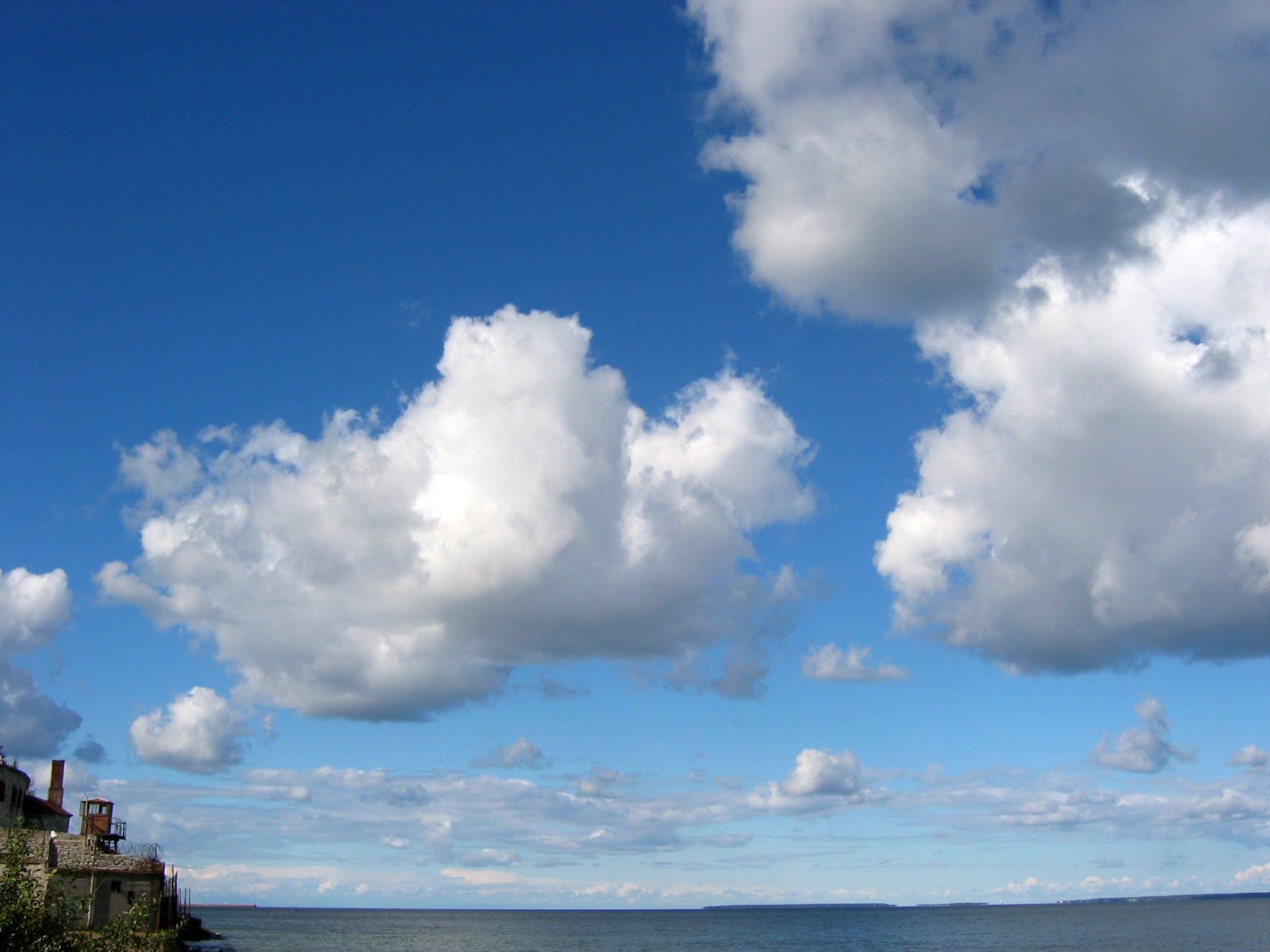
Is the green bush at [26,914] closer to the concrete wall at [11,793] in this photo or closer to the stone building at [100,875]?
the stone building at [100,875]

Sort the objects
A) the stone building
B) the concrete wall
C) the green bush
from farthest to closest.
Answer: the concrete wall < the stone building < the green bush

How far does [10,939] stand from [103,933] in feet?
31.2

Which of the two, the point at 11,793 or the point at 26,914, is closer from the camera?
the point at 26,914

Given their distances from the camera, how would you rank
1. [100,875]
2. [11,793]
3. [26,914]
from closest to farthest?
1. [26,914]
2. [100,875]
3. [11,793]

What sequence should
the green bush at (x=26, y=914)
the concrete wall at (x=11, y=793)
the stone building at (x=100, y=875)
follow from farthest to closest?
the concrete wall at (x=11, y=793)
the stone building at (x=100, y=875)
the green bush at (x=26, y=914)

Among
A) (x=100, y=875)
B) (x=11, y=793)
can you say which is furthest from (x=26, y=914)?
(x=11, y=793)

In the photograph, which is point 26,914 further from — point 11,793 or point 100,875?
point 11,793

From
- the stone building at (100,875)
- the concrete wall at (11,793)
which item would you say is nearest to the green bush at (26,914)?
the stone building at (100,875)

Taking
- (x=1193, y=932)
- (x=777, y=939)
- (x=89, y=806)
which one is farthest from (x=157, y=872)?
(x=1193, y=932)

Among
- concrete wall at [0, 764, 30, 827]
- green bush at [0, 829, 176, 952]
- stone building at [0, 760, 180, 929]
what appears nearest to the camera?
green bush at [0, 829, 176, 952]

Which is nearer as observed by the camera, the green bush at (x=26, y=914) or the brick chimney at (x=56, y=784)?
the green bush at (x=26, y=914)

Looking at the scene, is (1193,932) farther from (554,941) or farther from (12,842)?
(12,842)

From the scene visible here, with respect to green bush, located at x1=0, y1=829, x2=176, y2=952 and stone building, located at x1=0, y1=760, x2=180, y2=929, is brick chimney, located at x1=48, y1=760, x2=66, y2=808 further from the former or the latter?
green bush, located at x1=0, y1=829, x2=176, y2=952

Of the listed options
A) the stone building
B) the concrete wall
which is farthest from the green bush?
the concrete wall
